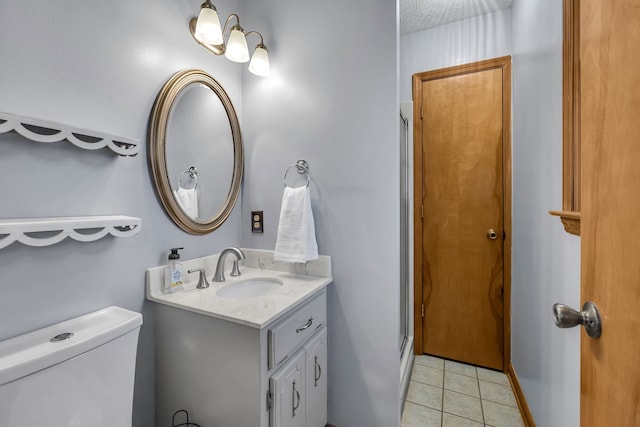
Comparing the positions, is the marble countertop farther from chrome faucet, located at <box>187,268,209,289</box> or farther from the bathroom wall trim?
the bathroom wall trim

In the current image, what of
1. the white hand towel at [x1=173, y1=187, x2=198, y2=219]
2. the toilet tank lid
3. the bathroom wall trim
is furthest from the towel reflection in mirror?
the bathroom wall trim

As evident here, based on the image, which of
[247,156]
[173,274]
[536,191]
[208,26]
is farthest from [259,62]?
[536,191]

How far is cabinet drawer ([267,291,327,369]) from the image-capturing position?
956 mm

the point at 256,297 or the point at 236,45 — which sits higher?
the point at 236,45

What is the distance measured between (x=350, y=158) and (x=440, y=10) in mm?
1441

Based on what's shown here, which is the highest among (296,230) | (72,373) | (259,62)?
(259,62)

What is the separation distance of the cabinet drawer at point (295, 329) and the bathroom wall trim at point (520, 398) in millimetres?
1209

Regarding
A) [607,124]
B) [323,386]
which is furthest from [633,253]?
[323,386]

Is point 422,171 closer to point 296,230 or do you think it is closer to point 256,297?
point 296,230

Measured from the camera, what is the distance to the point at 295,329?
3.57 feet

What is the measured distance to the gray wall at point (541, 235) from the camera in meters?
0.96

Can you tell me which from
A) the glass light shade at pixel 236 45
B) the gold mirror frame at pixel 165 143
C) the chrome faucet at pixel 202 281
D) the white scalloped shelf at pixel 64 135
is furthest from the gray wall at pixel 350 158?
the white scalloped shelf at pixel 64 135

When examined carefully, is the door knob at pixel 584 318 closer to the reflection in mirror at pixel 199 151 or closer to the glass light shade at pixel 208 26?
the reflection in mirror at pixel 199 151

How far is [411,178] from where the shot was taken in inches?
84.3
